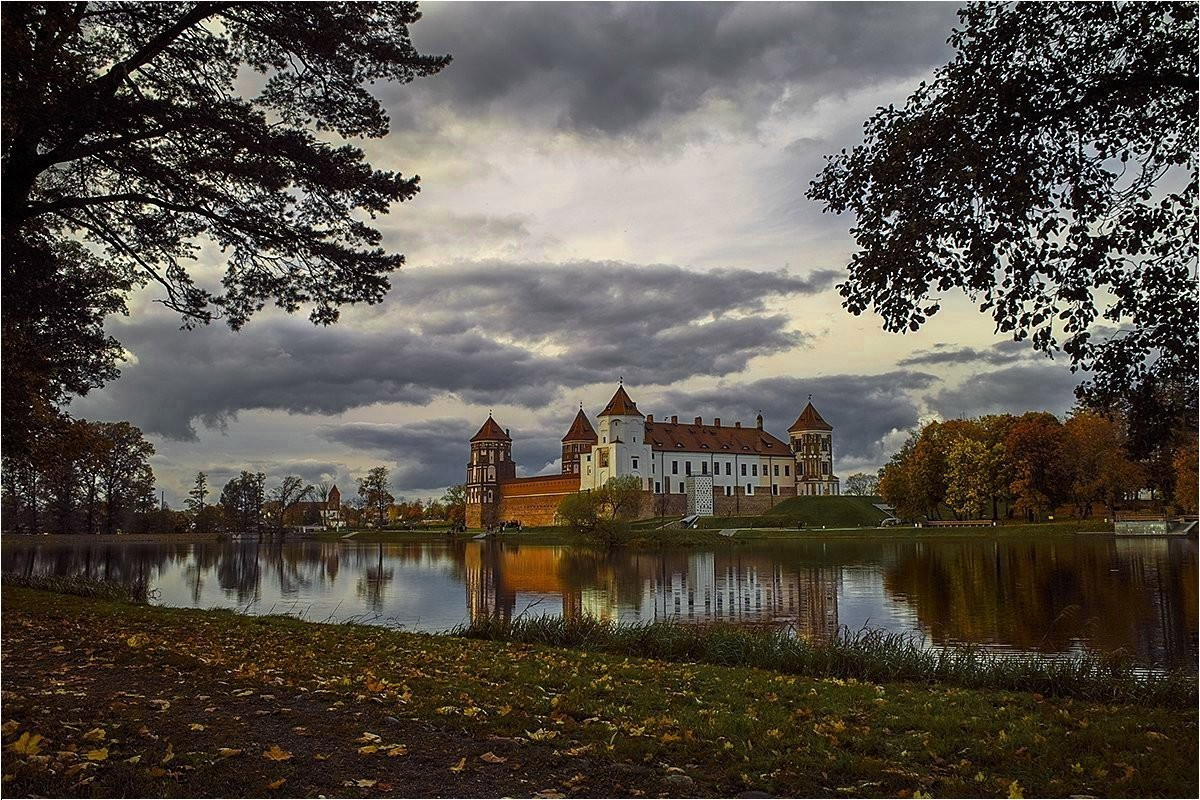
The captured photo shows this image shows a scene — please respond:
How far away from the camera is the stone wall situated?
258ft

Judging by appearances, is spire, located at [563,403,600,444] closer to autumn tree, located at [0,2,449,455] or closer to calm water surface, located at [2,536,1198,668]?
calm water surface, located at [2,536,1198,668]

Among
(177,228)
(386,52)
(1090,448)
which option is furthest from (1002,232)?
(1090,448)

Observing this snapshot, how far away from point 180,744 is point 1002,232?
5163 mm

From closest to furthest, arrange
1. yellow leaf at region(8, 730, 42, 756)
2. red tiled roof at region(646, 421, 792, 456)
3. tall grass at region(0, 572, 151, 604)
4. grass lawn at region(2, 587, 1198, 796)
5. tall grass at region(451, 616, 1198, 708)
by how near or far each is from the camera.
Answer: yellow leaf at region(8, 730, 42, 756), grass lawn at region(2, 587, 1198, 796), tall grass at region(451, 616, 1198, 708), tall grass at region(0, 572, 151, 604), red tiled roof at region(646, 421, 792, 456)

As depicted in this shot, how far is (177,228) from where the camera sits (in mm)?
8312

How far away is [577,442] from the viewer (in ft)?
279

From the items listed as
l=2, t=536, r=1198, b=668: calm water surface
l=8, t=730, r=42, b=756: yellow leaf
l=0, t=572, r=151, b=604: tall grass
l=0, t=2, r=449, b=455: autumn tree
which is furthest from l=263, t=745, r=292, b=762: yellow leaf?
l=0, t=572, r=151, b=604: tall grass

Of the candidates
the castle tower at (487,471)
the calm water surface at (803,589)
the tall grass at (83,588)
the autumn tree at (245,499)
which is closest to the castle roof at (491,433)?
the castle tower at (487,471)

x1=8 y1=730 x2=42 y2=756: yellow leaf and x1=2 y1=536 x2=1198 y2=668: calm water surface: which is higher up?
x1=8 y1=730 x2=42 y2=756: yellow leaf

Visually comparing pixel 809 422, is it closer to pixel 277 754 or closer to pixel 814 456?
pixel 814 456

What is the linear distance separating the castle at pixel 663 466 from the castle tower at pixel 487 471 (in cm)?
10

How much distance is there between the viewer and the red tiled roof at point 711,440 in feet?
266

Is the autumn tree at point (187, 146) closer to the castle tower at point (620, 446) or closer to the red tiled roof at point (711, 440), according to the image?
the castle tower at point (620, 446)

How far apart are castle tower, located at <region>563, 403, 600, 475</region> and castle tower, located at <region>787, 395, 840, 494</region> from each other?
19750mm
